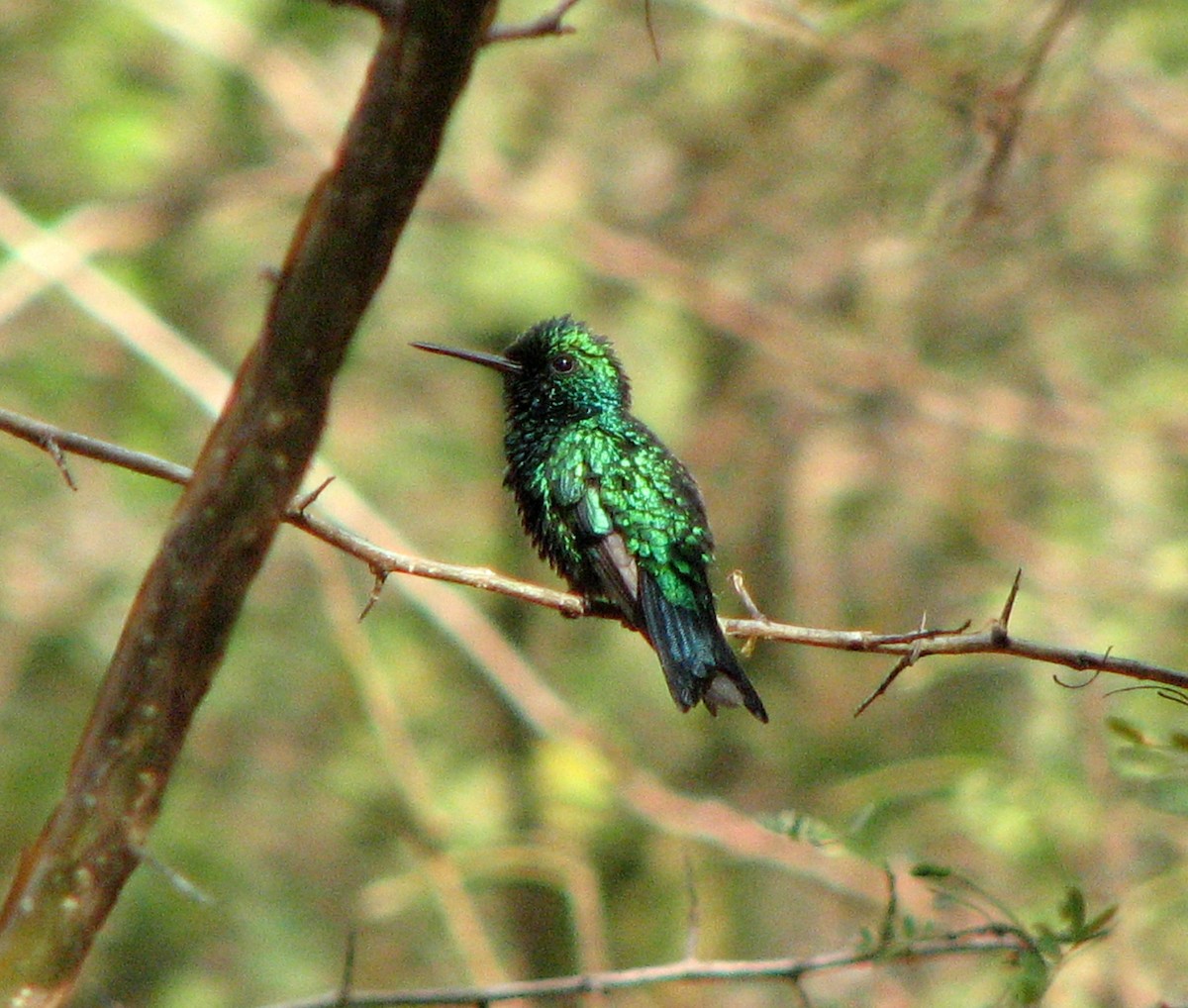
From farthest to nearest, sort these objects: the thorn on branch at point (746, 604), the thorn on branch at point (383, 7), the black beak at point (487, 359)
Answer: the black beak at point (487, 359)
the thorn on branch at point (746, 604)
the thorn on branch at point (383, 7)

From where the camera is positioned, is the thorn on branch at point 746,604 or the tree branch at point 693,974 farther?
the thorn on branch at point 746,604

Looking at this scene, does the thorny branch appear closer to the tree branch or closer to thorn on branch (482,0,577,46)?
the tree branch

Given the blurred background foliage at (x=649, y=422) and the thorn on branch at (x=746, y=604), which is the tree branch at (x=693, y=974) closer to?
the thorn on branch at (x=746, y=604)

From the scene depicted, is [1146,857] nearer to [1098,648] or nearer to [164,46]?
[1098,648]

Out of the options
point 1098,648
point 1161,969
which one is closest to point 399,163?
point 1098,648

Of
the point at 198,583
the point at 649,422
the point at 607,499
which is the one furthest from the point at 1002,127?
the point at 649,422

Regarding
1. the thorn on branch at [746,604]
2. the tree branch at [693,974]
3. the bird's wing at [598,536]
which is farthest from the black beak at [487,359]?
the tree branch at [693,974]
